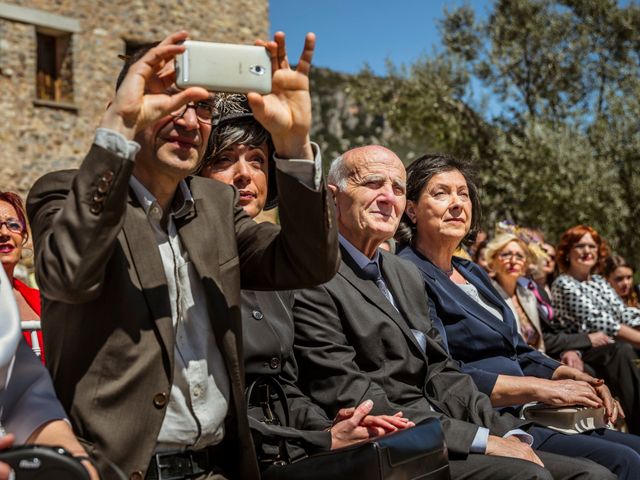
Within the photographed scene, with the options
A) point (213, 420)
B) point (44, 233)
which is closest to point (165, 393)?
point (213, 420)

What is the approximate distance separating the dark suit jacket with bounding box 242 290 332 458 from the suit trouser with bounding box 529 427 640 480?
1209 mm

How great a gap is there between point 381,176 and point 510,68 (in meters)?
18.2

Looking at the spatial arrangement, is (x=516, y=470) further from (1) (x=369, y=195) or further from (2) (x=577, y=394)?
(1) (x=369, y=195)

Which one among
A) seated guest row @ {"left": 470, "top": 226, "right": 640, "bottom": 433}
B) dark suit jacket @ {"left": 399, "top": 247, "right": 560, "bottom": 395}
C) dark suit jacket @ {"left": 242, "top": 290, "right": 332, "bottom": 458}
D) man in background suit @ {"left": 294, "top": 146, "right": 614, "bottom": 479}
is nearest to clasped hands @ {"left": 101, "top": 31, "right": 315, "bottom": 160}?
dark suit jacket @ {"left": 242, "top": 290, "right": 332, "bottom": 458}

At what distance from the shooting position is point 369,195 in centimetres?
328

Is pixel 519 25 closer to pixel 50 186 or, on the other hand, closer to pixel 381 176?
pixel 381 176

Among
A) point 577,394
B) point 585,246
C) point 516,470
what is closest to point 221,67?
point 516,470

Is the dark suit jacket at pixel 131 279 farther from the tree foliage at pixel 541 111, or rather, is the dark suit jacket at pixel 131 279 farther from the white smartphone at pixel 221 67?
the tree foliage at pixel 541 111

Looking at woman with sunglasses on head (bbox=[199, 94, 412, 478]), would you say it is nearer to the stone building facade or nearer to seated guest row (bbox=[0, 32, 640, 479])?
seated guest row (bbox=[0, 32, 640, 479])

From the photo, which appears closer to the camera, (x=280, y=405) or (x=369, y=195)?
(x=280, y=405)

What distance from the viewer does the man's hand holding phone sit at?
197 centimetres

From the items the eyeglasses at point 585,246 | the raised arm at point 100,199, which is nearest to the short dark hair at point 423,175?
the raised arm at point 100,199

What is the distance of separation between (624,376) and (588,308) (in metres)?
0.83

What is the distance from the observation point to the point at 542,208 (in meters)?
17.1
